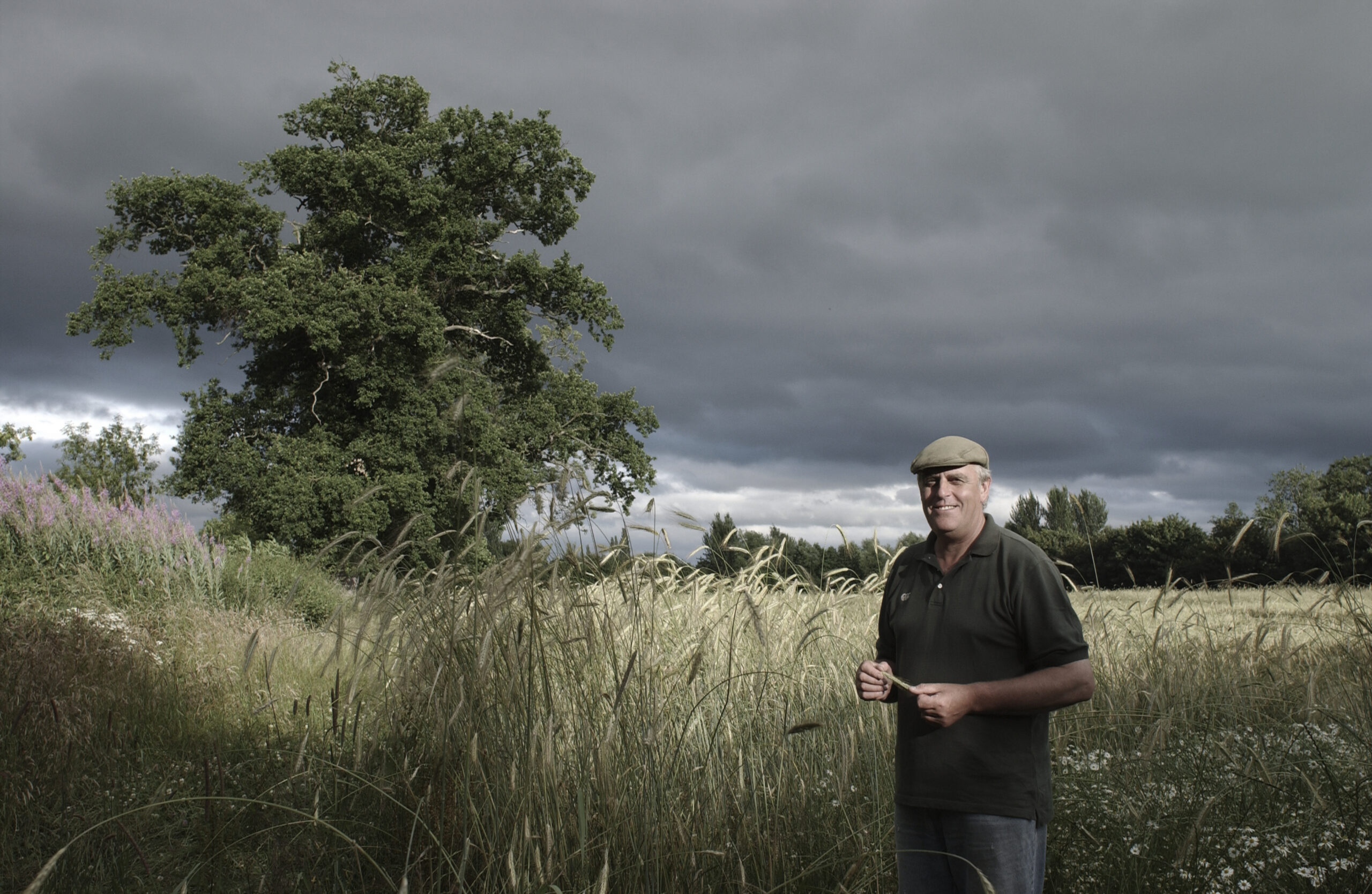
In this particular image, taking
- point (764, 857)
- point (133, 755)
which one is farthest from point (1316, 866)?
point (133, 755)

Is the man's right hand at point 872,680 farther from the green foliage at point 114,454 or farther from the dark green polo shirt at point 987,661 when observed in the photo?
the green foliage at point 114,454

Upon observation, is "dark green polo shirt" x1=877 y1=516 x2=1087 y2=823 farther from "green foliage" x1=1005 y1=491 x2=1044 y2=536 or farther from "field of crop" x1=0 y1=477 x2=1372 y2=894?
"green foliage" x1=1005 y1=491 x2=1044 y2=536

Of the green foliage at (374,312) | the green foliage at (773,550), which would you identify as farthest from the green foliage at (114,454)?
Result: the green foliage at (773,550)

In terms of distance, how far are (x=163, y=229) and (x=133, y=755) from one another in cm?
1821

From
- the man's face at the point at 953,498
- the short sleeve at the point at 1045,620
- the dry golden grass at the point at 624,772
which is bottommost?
the dry golden grass at the point at 624,772

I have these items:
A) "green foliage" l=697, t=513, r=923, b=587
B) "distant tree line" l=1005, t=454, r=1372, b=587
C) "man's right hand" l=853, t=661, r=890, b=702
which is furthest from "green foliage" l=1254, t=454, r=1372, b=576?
"man's right hand" l=853, t=661, r=890, b=702

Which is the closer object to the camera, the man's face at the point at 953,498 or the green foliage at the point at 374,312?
the man's face at the point at 953,498

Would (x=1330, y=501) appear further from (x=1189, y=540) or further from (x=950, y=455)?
(x=950, y=455)

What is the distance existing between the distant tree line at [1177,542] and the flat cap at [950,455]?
1497mm

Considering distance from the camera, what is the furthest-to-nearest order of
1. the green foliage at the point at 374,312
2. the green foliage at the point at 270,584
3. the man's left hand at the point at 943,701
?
the green foliage at the point at 374,312 → the green foliage at the point at 270,584 → the man's left hand at the point at 943,701

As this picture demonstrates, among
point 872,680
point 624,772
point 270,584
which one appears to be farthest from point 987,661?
point 270,584

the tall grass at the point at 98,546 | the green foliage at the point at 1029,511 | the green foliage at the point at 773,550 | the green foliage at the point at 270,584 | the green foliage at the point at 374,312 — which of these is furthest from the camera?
the green foliage at the point at 1029,511

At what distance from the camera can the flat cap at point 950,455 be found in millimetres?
2168

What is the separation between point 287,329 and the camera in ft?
55.4
